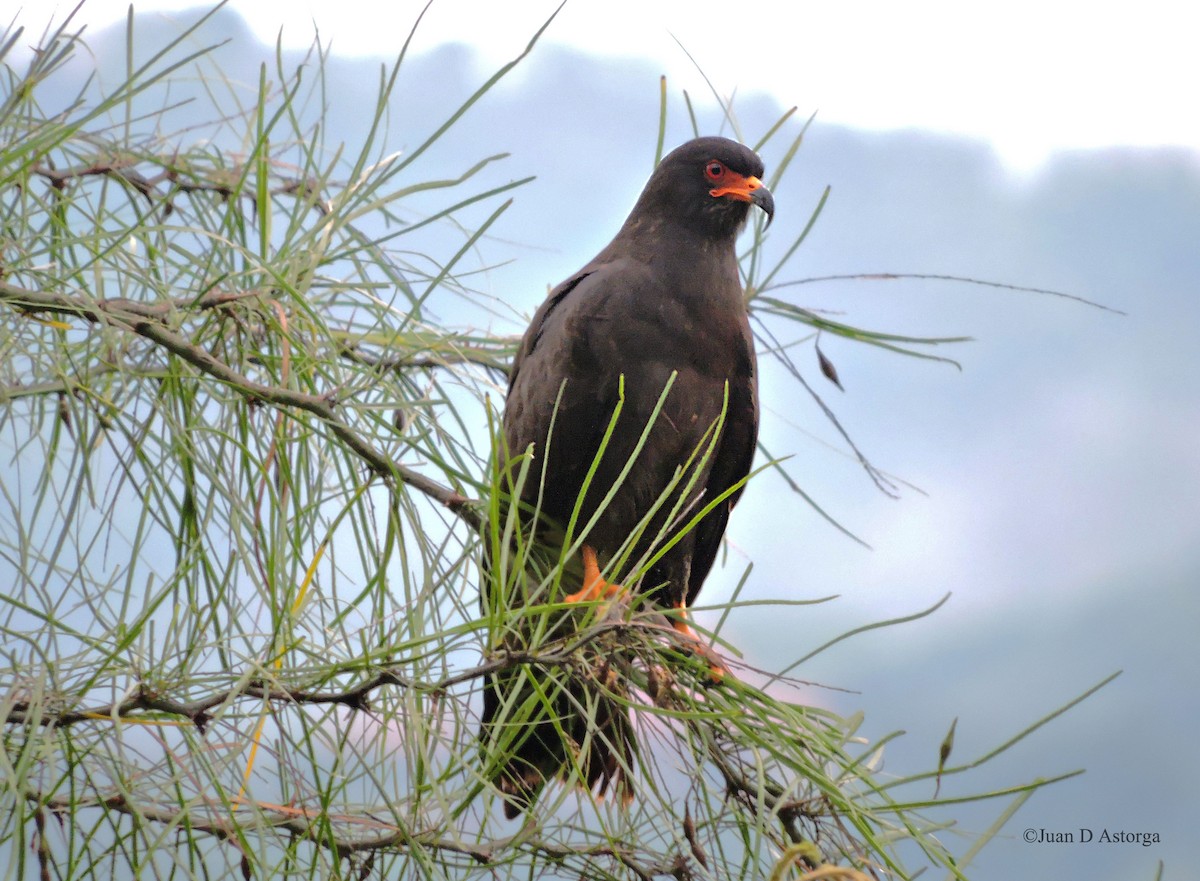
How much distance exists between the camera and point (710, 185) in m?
3.00

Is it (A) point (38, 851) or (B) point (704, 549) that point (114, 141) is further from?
(B) point (704, 549)

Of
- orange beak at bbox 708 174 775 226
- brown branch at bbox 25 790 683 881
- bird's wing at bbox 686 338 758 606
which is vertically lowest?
brown branch at bbox 25 790 683 881

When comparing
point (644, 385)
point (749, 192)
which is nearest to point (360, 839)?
point (644, 385)

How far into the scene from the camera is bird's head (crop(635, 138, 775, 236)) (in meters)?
2.96

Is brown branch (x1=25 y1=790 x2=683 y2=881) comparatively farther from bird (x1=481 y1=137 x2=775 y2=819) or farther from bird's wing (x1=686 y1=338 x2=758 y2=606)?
bird's wing (x1=686 y1=338 x2=758 y2=606)

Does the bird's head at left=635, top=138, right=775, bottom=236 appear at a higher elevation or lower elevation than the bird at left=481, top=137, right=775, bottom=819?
higher

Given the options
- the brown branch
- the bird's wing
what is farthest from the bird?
the brown branch

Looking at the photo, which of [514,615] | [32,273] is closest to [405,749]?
[514,615]

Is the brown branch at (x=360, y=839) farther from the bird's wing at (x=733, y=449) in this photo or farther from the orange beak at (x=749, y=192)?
the orange beak at (x=749, y=192)

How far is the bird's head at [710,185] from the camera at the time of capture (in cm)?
296

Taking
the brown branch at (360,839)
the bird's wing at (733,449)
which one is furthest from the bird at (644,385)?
the brown branch at (360,839)

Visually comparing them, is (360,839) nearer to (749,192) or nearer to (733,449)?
(733,449)

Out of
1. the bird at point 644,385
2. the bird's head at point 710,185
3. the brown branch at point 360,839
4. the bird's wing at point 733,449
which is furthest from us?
the bird's head at point 710,185

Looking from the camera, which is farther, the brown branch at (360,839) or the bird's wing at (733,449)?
the bird's wing at (733,449)
